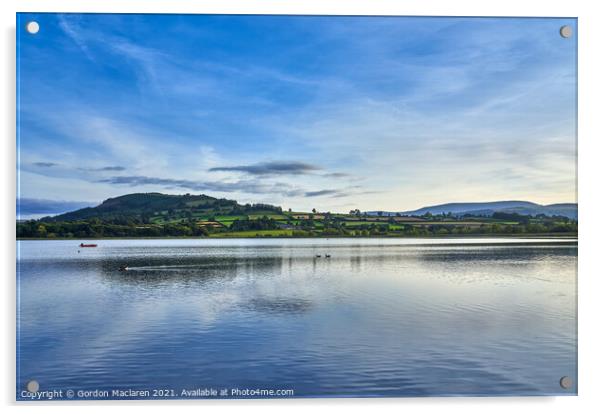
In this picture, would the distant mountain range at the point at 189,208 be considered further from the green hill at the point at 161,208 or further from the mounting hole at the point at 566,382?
the mounting hole at the point at 566,382

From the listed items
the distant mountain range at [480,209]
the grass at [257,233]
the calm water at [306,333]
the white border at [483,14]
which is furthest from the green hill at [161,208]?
the distant mountain range at [480,209]

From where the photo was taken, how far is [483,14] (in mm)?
7973

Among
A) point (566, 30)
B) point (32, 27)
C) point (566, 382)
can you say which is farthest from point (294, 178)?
point (566, 382)

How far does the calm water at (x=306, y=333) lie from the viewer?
24.1ft

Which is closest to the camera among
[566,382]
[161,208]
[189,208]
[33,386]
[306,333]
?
[33,386]

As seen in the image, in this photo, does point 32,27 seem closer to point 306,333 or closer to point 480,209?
point 306,333

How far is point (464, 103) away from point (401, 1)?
2.52m

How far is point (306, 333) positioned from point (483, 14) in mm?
6354

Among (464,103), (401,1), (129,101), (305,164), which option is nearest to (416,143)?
(464,103)

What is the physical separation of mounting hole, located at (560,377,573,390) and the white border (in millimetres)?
178

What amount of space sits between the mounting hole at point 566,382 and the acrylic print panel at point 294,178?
0.19 feet

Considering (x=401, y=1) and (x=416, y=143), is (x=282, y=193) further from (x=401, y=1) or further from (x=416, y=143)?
(x=401, y=1)

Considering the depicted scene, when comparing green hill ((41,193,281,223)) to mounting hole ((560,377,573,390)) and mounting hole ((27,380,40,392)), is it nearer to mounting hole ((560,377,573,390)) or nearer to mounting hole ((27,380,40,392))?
mounting hole ((27,380,40,392))

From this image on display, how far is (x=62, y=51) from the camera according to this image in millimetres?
8047
